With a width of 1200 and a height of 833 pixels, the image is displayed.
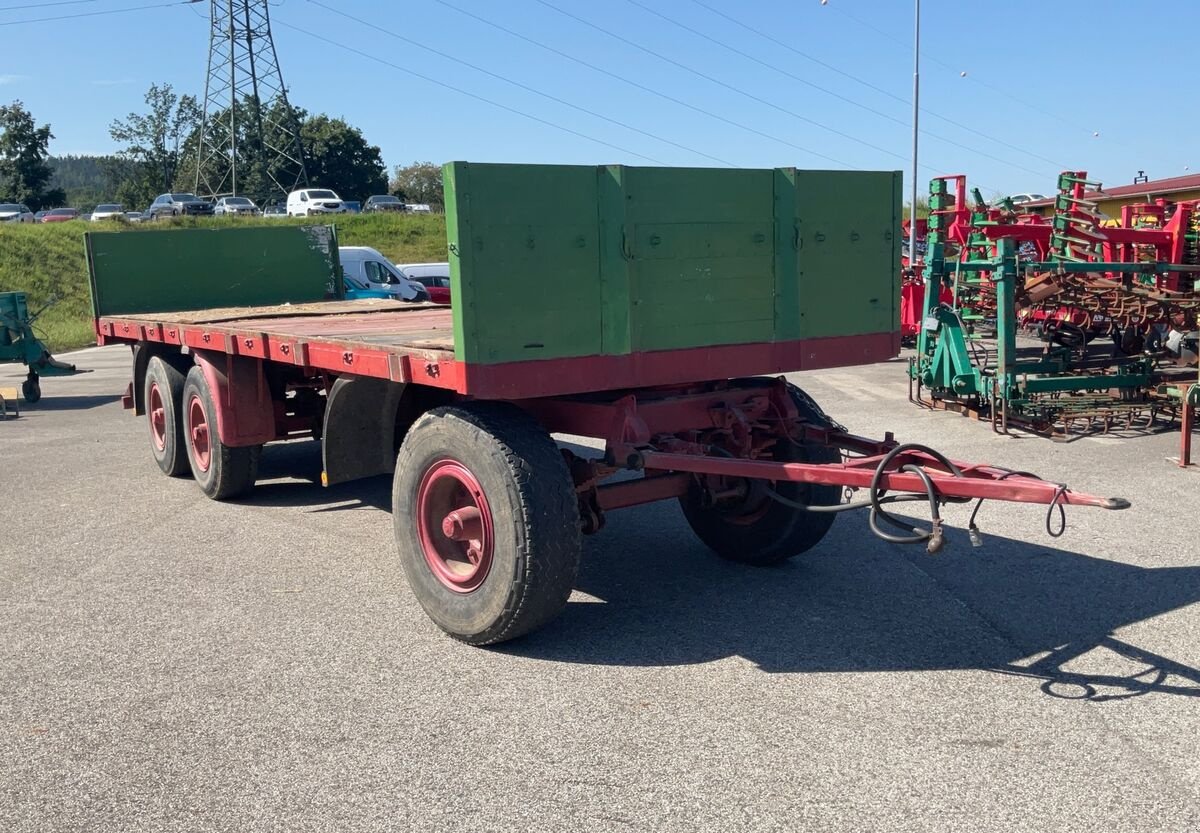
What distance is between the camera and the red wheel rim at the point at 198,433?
8202 mm

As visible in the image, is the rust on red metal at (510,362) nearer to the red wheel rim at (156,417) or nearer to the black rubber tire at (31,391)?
the red wheel rim at (156,417)

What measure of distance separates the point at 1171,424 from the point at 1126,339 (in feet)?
10.8

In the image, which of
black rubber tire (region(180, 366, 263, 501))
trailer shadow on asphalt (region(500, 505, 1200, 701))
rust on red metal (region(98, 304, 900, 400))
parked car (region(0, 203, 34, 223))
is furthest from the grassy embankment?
trailer shadow on asphalt (region(500, 505, 1200, 701))

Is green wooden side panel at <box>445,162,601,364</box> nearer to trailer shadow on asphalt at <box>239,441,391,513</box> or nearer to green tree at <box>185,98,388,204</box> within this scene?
trailer shadow on asphalt at <box>239,441,391,513</box>

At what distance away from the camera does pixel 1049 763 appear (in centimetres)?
367


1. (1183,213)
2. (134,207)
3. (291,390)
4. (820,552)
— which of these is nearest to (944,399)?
(1183,213)

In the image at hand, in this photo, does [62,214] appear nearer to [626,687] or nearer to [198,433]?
[198,433]

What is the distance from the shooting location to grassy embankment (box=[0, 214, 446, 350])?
2986cm

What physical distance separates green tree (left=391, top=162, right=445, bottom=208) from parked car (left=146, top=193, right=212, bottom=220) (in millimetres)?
28348

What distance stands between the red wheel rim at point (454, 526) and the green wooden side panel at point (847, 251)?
1.77 metres

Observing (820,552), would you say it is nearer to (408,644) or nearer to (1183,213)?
(408,644)

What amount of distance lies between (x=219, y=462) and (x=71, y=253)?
3261 cm

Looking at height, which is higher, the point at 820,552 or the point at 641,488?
the point at 641,488

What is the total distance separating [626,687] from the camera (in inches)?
174
